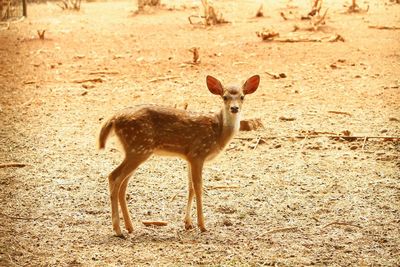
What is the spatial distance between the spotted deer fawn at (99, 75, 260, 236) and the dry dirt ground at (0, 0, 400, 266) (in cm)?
36

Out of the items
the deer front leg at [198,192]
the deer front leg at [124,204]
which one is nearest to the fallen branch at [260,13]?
the deer front leg at [198,192]

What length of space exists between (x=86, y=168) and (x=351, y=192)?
119 inches

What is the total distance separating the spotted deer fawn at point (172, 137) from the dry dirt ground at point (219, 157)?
36 cm

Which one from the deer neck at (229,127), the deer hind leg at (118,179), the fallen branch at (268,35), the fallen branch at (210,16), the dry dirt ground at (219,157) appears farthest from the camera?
the fallen branch at (210,16)

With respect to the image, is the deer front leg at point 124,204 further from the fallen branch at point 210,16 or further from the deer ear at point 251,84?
the fallen branch at point 210,16

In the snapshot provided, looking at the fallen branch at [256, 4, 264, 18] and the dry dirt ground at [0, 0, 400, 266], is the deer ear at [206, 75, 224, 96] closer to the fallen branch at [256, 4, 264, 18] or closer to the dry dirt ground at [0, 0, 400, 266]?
the dry dirt ground at [0, 0, 400, 266]

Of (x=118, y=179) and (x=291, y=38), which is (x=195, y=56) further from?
(x=118, y=179)

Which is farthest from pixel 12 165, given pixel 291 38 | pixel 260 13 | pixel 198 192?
pixel 260 13

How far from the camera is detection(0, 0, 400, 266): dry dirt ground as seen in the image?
241 inches

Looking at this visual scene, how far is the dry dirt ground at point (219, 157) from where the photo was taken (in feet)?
20.0

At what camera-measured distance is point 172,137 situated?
6449 millimetres

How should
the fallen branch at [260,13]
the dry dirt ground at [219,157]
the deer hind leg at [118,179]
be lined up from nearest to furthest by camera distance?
1. the dry dirt ground at [219,157]
2. the deer hind leg at [118,179]
3. the fallen branch at [260,13]

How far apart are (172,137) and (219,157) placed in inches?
83.7

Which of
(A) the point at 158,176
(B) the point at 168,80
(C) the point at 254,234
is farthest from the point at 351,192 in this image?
(B) the point at 168,80
